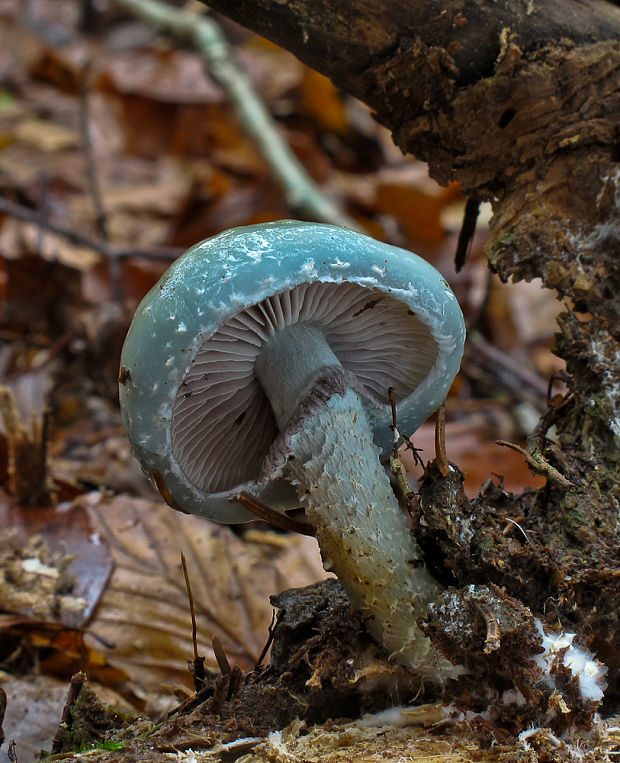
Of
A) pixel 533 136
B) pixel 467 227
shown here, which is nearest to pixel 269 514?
pixel 467 227

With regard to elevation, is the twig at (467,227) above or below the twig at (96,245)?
below

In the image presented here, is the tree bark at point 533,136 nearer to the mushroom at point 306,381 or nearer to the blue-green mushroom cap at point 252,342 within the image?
the mushroom at point 306,381

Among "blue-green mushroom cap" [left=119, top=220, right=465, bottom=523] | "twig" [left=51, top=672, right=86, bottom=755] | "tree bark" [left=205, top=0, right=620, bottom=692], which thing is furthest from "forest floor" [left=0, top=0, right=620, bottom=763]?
"blue-green mushroom cap" [left=119, top=220, right=465, bottom=523]

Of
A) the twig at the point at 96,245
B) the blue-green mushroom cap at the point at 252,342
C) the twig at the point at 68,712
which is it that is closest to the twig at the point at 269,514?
the blue-green mushroom cap at the point at 252,342

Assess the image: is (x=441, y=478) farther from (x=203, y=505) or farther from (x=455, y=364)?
(x=203, y=505)

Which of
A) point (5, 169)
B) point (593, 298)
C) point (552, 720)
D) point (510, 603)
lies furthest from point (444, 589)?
point (5, 169)

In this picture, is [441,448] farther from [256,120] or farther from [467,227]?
[256,120]
